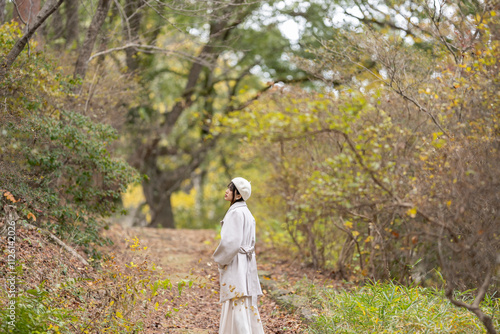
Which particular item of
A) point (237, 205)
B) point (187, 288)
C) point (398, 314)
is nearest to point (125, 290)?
point (237, 205)

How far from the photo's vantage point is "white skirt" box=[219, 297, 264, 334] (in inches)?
199

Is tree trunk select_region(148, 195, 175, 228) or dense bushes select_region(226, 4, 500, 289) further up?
dense bushes select_region(226, 4, 500, 289)

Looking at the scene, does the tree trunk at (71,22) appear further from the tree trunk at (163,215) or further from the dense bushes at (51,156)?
the tree trunk at (163,215)

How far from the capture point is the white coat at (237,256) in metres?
5.06

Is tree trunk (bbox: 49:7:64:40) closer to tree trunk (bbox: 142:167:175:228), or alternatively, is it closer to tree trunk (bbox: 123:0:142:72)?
tree trunk (bbox: 123:0:142:72)

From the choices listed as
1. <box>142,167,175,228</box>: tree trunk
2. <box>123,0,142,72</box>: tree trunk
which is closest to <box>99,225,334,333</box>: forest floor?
<box>123,0,142,72</box>: tree trunk

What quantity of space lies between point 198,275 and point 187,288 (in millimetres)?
898

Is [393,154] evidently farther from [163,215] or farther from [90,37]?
[163,215]

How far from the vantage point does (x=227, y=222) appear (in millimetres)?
5125

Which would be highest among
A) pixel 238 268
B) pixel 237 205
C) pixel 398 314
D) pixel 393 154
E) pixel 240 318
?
pixel 393 154

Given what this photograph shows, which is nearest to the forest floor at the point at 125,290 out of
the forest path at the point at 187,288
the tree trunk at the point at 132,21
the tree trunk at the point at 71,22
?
the forest path at the point at 187,288

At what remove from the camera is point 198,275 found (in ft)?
28.0

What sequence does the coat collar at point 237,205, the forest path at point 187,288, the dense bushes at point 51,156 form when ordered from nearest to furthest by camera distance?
the coat collar at point 237,205, the forest path at point 187,288, the dense bushes at point 51,156

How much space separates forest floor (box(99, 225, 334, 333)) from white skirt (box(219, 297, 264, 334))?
44cm
